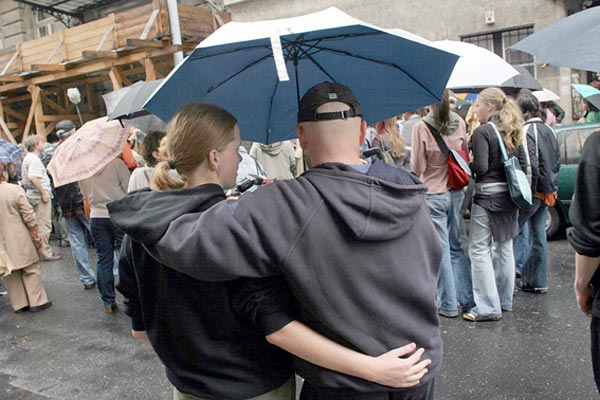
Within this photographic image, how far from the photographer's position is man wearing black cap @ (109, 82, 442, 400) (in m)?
1.49

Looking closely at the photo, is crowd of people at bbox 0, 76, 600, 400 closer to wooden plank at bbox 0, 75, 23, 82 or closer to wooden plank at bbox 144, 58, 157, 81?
wooden plank at bbox 144, 58, 157, 81

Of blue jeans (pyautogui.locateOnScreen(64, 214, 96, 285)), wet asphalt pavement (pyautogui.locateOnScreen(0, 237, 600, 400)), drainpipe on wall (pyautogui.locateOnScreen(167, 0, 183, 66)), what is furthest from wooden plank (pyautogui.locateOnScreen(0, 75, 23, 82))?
wet asphalt pavement (pyautogui.locateOnScreen(0, 237, 600, 400))

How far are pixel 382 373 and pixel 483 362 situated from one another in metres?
2.95

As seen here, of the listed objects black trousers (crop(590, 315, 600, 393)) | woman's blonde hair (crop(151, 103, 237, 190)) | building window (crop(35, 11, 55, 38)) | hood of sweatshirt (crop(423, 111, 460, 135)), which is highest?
building window (crop(35, 11, 55, 38))

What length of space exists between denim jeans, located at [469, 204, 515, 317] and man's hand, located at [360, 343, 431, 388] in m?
3.44

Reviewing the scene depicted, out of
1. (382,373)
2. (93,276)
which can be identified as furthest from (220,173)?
(93,276)

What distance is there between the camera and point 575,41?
2.18m

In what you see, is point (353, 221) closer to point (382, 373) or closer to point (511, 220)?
point (382, 373)

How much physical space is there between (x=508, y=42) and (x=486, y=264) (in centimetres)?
1060

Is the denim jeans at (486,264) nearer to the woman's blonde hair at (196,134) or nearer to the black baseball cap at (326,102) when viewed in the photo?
the black baseball cap at (326,102)

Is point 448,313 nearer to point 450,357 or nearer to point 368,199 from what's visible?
point 450,357

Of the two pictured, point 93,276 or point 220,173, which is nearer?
point 220,173

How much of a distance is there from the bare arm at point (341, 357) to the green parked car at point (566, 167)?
21.6ft

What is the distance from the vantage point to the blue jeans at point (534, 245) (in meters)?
5.33
